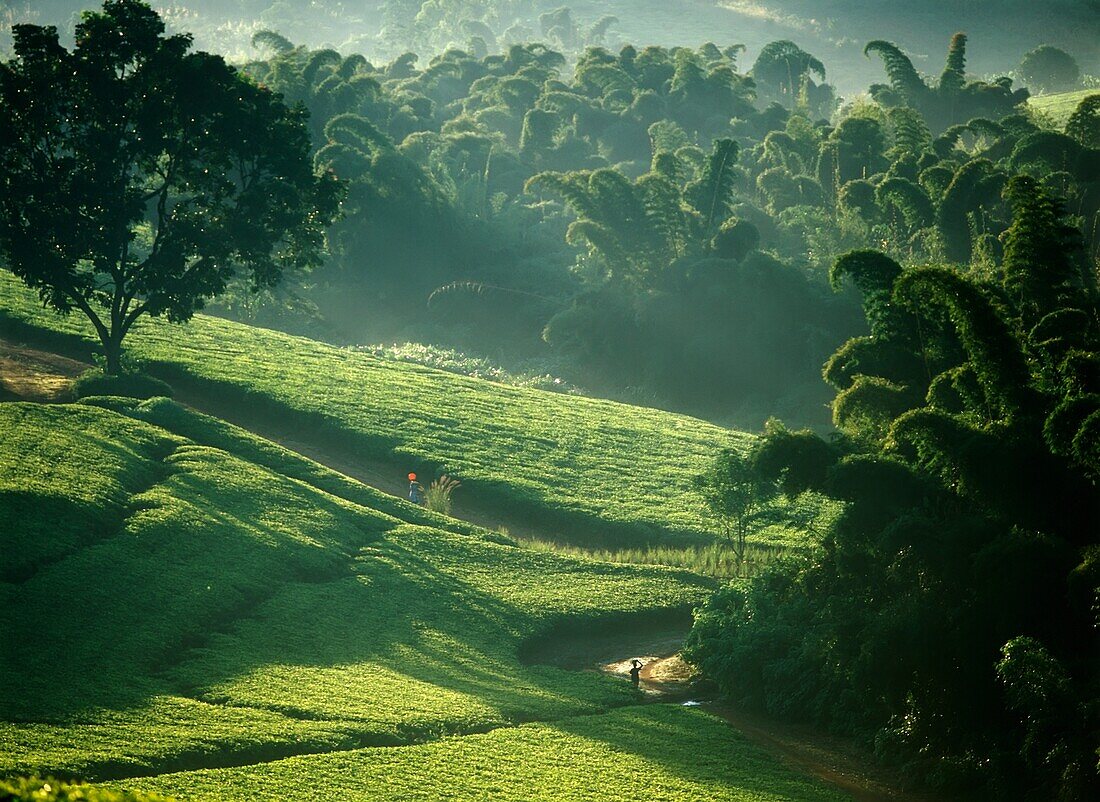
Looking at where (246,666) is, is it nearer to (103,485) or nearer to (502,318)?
(103,485)

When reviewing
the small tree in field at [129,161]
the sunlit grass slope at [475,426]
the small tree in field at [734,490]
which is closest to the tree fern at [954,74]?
the sunlit grass slope at [475,426]

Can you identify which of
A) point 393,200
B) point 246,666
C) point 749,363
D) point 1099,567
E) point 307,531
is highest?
point 393,200

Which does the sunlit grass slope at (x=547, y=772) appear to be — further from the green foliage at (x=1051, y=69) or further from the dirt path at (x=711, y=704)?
the green foliage at (x=1051, y=69)

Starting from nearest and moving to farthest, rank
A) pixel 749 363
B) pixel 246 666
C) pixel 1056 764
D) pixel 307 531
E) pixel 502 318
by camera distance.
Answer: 1. pixel 1056 764
2. pixel 246 666
3. pixel 307 531
4. pixel 749 363
5. pixel 502 318

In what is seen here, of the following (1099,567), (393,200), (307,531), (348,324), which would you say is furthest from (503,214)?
(1099,567)

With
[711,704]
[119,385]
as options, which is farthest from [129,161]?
[711,704]
